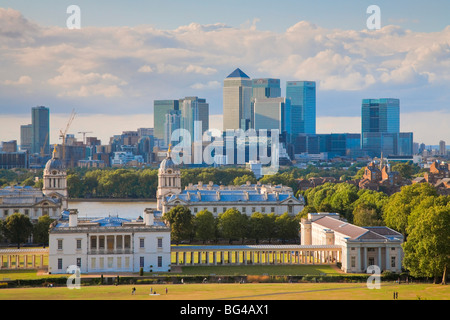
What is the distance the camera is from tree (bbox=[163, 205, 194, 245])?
306ft

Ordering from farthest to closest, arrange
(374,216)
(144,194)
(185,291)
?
(144,194) → (374,216) → (185,291)

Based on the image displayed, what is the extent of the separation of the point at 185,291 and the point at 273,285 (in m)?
7.80

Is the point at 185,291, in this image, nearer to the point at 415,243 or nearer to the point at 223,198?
the point at 415,243

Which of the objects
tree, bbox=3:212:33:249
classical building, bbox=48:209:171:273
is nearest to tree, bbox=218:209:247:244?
classical building, bbox=48:209:171:273

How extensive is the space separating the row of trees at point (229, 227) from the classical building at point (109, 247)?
17.2m

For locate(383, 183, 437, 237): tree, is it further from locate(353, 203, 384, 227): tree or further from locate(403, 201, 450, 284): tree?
locate(403, 201, 450, 284): tree

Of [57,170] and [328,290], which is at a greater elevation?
[57,170]

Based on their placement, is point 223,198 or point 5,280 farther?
point 223,198

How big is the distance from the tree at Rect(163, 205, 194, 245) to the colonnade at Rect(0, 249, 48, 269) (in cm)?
1733

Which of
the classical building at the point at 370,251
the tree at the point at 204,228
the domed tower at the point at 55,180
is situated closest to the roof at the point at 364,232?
the classical building at the point at 370,251
